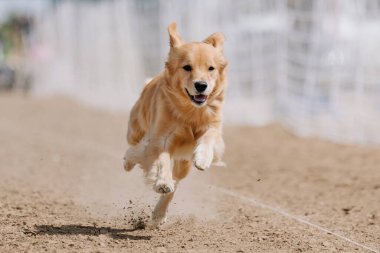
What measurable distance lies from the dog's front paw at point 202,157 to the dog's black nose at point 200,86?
376 millimetres

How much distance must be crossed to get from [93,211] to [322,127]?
649cm

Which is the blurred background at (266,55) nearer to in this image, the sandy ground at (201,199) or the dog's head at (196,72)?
the sandy ground at (201,199)

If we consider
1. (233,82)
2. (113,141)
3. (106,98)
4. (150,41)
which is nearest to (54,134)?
(113,141)

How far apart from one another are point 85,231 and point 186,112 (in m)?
1.10

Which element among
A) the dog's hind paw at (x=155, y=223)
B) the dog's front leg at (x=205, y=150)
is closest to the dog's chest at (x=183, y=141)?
the dog's front leg at (x=205, y=150)

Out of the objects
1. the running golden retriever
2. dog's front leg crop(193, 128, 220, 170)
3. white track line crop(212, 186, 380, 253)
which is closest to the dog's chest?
the running golden retriever

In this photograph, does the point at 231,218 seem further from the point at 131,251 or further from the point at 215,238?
the point at 131,251

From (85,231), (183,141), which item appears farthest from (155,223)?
(183,141)

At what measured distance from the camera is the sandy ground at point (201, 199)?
5.01 meters

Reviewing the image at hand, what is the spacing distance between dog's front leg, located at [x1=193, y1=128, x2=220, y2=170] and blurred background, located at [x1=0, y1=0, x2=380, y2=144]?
20.4ft

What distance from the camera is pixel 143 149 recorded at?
5180 mm

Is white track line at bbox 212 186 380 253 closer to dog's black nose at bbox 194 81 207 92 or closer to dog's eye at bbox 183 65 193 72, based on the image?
dog's black nose at bbox 194 81 207 92

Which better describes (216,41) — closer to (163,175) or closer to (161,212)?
(163,175)

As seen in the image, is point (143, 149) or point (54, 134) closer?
point (143, 149)
